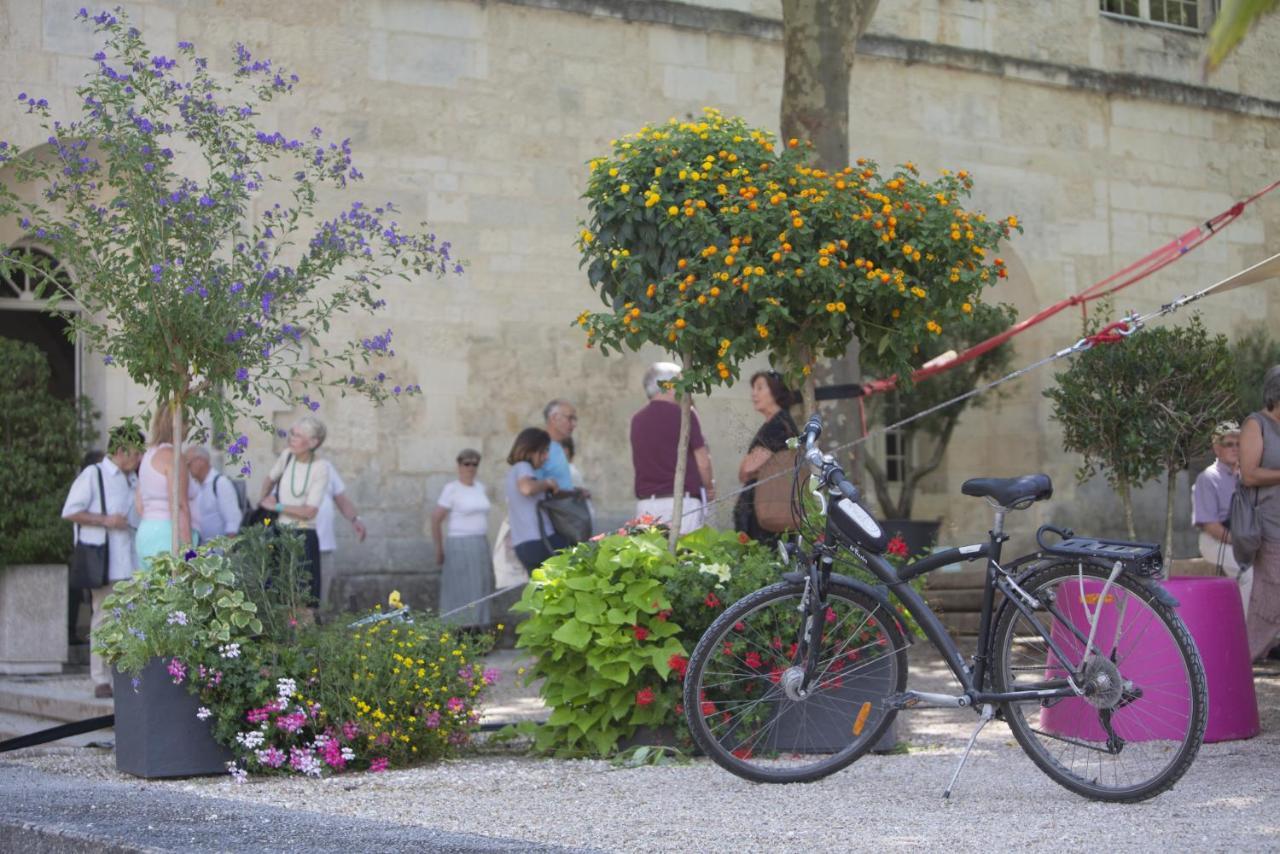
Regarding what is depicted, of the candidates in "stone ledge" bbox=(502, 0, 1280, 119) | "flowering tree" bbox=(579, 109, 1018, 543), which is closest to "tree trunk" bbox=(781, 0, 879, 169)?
"flowering tree" bbox=(579, 109, 1018, 543)

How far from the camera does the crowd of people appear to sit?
24.6 feet

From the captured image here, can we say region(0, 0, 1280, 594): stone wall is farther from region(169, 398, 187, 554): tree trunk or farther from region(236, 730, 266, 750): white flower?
region(236, 730, 266, 750): white flower

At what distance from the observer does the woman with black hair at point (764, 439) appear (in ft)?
25.9

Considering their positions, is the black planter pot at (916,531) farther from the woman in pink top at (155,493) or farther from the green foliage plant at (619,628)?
the green foliage plant at (619,628)

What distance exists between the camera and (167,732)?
646cm

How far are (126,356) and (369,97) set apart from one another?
623 cm

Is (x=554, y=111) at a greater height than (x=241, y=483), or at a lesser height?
greater

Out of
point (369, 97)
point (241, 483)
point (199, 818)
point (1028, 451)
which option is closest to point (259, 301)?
point (199, 818)

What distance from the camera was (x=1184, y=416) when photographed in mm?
10234

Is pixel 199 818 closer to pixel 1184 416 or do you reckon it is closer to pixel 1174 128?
pixel 1184 416

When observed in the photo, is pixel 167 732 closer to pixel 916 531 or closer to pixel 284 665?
pixel 284 665

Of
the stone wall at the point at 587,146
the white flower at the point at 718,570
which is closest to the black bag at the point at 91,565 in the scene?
the stone wall at the point at 587,146

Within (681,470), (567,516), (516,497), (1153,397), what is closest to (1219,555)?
(1153,397)

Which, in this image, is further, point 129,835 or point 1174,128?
point 1174,128
